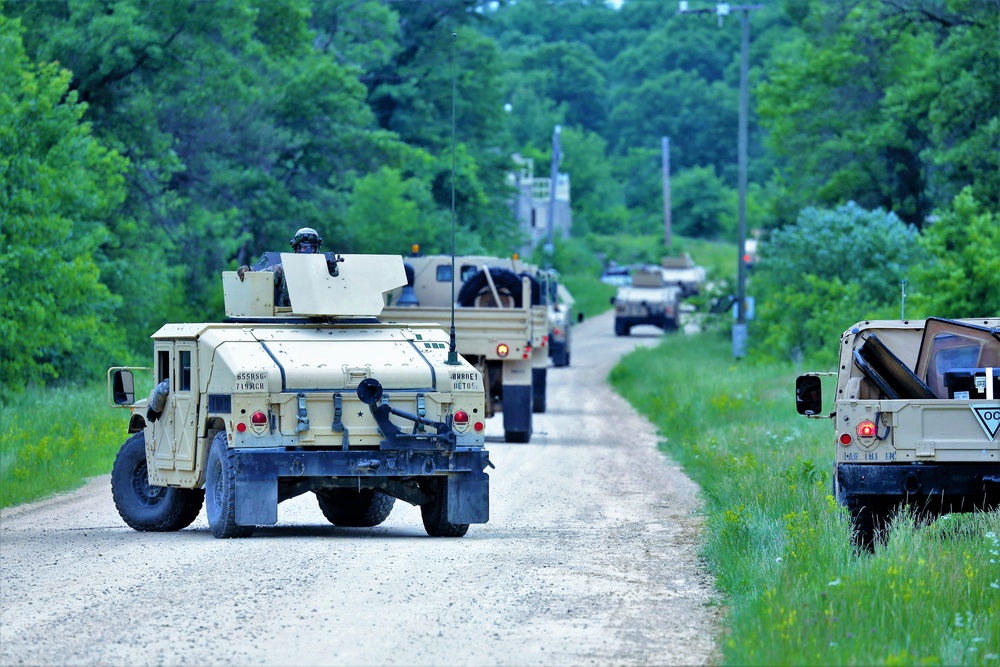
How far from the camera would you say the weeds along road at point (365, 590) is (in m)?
8.72

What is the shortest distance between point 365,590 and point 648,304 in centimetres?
4602

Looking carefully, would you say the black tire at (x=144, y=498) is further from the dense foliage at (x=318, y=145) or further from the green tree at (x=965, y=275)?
the green tree at (x=965, y=275)

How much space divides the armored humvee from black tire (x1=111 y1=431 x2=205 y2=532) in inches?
0.5

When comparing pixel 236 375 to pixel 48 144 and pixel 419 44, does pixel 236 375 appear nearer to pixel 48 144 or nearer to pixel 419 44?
pixel 48 144

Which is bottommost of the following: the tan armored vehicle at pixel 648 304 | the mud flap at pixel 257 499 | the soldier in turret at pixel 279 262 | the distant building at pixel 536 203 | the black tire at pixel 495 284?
the tan armored vehicle at pixel 648 304

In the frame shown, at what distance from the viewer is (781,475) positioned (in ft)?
49.2

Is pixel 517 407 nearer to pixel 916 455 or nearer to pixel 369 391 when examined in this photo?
pixel 369 391

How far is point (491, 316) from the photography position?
904 inches

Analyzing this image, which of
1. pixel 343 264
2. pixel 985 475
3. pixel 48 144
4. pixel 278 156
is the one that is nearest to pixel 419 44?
pixel 278 156

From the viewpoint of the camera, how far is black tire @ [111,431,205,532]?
14.0 metres

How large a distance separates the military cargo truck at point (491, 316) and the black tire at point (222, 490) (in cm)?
863

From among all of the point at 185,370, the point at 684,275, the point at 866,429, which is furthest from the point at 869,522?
the point at 684,275

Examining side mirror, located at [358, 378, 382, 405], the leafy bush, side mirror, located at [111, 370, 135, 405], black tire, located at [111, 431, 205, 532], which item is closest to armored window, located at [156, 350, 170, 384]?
side mirror, located at [111, 370, 135, 405]

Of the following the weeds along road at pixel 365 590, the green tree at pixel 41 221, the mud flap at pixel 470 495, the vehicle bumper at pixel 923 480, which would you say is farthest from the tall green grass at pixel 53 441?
the vehicle bumper at pixel 923 480
